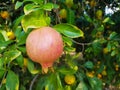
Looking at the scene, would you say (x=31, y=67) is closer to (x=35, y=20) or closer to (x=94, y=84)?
(x=35, y=20)

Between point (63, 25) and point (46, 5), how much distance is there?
0.09m

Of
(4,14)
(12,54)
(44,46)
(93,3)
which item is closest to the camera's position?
(44,46)

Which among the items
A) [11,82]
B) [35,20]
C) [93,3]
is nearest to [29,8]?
[35,20]

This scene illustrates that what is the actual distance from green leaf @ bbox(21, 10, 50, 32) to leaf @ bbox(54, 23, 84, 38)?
0.06 m

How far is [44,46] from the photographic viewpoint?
2.45 feet

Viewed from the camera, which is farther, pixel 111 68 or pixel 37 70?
pixel 111 68

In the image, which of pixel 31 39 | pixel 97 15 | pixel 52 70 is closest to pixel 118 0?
pixel 97 15

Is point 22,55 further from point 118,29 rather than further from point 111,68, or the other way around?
point 118,29

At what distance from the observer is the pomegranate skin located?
74 cm

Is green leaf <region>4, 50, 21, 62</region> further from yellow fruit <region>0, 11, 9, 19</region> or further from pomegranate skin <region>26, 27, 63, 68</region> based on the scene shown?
yellow fruit <region>0, 11, 9, 19</region>

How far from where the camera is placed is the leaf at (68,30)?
3.09 ft

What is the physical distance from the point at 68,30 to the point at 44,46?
0.22 m

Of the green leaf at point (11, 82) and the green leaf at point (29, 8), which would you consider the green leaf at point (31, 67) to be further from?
the green leaf at point (29, 8)

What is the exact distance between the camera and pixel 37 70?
3.46ft
